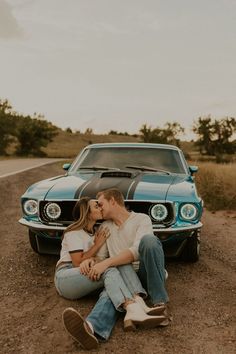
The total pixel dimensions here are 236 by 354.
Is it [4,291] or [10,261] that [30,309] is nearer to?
[4,291]

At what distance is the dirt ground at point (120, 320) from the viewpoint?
343 centimetres

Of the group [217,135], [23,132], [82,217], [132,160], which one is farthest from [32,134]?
[82,217]

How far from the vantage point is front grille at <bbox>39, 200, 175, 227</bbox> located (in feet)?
16.1

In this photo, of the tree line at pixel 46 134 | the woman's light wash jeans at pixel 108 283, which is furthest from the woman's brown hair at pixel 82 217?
the tree line at pixel 46 134

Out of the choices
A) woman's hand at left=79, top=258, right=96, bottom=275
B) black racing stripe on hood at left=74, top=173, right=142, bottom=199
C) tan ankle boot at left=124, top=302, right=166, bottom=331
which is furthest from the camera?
black racing stripe on hood at left=74, top=173, right=142, bottom=199

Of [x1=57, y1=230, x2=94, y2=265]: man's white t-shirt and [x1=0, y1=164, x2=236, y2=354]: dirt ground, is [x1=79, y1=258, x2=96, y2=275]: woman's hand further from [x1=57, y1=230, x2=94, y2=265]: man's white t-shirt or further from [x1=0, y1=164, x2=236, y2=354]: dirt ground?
[x1=0, y1=164, x2=236, y2=354]: dirt ground

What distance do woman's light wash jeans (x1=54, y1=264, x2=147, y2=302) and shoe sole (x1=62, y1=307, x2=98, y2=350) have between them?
43 cm

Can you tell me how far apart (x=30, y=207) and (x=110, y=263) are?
156cm

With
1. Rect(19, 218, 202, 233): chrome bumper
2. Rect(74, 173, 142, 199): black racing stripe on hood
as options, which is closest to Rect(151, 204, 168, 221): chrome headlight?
Rect(19, 218, 202, 233): chrome bumper

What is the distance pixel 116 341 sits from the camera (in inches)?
138

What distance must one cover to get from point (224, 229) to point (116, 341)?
4989 mm

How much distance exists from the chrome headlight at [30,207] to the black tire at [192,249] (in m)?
1.69

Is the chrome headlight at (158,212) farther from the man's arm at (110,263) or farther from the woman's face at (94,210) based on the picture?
the man's arm at (110,263)

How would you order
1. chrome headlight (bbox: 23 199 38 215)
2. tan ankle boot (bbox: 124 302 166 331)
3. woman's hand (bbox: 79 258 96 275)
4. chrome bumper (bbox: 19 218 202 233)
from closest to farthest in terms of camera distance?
tan ankle boot (bbox: 124 302 166 331) → woman's hand (bbox: 79 258 96 275) → chrome bumper (bbox: 19 218 202 233) → chrome headlight (bbox: 23 199 38 215)
